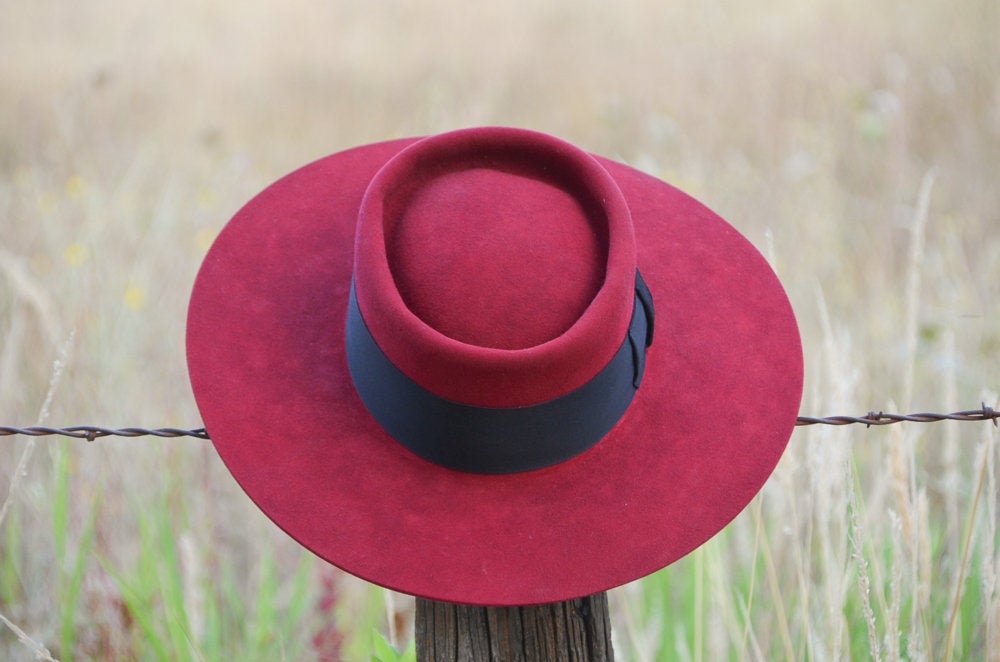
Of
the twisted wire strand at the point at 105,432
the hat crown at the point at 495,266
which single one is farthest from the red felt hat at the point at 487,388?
the twisted wire strand at the point at 105,432

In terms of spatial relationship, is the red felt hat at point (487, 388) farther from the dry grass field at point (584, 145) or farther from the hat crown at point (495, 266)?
the dry grass field at point (584, 145)

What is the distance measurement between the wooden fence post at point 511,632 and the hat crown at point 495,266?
29cm

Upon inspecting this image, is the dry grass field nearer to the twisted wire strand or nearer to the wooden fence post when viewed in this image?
the twisted wire strand

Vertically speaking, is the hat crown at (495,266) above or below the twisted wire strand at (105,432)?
above

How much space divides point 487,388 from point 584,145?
167 inches

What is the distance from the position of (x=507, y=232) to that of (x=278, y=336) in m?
0.33

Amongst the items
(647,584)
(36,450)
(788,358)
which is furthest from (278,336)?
(36,450)

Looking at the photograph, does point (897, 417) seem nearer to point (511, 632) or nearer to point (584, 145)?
point (511, 632)

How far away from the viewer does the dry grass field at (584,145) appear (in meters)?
1.85

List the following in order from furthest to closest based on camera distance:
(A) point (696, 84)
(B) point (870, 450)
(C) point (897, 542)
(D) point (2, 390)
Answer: (A) point (696, 84) < (B) point (870, 450) < (D) point (2, 390) < (C) point (897, 542)

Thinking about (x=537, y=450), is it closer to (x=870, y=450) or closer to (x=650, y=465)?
(x=650, y=465)

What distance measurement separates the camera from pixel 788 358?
→ 112cm

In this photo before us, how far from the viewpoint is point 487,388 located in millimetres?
903

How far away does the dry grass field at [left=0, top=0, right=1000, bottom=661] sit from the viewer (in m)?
1.85
